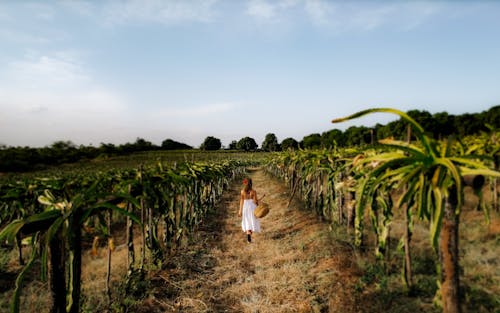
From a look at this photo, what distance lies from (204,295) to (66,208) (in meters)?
2.69

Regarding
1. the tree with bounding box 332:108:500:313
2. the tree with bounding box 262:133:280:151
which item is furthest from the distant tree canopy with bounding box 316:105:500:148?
the tree with bounding box 262:133:280:151

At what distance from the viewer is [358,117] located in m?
1.87

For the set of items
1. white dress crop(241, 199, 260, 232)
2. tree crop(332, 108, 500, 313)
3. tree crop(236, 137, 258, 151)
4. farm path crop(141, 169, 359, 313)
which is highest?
tree crop(236, 137, 258, 151)

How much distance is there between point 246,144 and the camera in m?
95.8

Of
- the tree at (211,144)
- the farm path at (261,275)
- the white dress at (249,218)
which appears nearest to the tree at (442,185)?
the farm path at (261,275)

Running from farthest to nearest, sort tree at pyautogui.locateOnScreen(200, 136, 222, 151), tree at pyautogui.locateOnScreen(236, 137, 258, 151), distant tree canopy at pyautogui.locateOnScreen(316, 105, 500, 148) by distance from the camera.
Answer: tree at pyautogui.locateOnScreen(236, 137, 258, 151) → tree at pyautogui.locateOnScreen(200, 136, 222, 151) → distant tree canopy at pyautogui.locateOnScreen(316, 105, 500, 148)

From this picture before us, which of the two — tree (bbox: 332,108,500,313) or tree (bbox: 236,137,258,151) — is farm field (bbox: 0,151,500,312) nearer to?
tree (bbox: 332,108,500,313)

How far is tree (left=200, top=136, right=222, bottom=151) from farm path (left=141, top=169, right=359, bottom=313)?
77847mm

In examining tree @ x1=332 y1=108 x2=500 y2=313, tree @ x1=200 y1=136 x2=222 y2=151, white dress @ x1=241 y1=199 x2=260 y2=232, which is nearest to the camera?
tree @ x1=332 y1=108 x2=500 y2=313

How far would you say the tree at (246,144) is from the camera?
311 feet

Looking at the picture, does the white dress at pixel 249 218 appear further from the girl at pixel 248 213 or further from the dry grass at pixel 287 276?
the dry grass at pixel 287 276

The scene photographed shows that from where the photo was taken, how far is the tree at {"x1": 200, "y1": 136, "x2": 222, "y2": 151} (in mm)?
84238

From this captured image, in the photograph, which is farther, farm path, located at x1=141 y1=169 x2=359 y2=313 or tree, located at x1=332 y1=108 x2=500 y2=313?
farm path, located at x1=141 y1=169 x2=359 y2=313

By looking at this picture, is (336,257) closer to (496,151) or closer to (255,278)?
(255,278)
